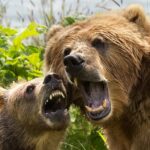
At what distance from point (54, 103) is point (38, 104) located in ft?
0.79

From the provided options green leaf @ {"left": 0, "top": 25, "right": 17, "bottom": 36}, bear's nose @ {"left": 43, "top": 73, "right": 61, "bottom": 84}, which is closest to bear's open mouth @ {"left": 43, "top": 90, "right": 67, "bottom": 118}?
bear's nose @ {"left": 43, "top": 73, "right": 61, "bottom": 84}

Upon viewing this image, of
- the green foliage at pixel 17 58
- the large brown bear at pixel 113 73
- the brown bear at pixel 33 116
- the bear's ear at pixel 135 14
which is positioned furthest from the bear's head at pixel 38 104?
the bear's ear at pixel 135 14

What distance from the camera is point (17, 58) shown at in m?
8.04

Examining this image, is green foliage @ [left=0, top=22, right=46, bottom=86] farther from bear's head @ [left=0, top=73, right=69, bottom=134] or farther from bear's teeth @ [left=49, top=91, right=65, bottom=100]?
bear's teeth @ [left=49, top=91, right=65, bottom=100]

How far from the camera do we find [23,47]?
27.4ft

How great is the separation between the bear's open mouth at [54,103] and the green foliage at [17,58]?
3.84ft

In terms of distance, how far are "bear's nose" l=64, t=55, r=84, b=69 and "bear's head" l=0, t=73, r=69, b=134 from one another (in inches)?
17.2

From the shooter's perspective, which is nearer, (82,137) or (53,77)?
(53,77)

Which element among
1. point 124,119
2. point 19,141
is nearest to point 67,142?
point 19,141

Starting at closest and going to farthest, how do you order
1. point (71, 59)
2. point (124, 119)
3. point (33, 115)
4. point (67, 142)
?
point (71, 59), point (124, 119), point (33, 115), point (67, 142)

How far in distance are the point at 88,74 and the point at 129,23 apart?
0.74 m

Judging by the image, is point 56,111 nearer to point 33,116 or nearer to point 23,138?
point 33,116

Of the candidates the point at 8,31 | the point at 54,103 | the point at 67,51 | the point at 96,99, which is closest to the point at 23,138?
the point at 54,103

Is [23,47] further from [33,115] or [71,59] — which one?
[71,59]
